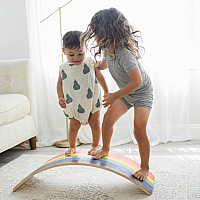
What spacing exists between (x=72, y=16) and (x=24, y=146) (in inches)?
50.3

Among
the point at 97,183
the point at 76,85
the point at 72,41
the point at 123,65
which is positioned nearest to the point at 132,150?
the point at 97,183

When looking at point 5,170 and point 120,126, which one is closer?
point 5,170

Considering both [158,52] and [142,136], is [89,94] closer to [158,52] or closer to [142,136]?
[142,136]

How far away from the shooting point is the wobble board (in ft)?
3.89

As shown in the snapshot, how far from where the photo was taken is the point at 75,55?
127cm

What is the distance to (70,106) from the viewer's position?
135 centimetres

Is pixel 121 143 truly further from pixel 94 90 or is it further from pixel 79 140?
pixel 94 90

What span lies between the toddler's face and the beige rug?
0.67 metres

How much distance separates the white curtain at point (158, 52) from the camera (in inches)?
84.3

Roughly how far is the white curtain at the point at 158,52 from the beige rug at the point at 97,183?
57 centimetres

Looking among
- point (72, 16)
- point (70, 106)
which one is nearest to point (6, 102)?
point (70, 106)

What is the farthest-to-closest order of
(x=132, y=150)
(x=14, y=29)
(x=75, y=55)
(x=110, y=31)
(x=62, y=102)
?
(x=14, y=29) < (x=132, y=150) < (x=62, y=102) < (x=75, y=55) < (x=110, y=31)

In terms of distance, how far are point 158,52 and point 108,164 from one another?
1305mm

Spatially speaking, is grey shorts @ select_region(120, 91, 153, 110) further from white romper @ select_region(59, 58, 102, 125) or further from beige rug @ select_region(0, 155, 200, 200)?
beige rug @ select_region(0, 155, 200, 200)
